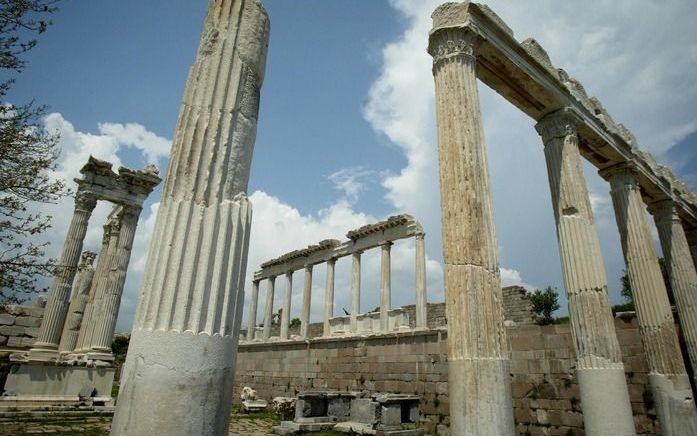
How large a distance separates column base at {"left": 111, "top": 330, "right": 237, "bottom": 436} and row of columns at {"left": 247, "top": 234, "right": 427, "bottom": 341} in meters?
12.0

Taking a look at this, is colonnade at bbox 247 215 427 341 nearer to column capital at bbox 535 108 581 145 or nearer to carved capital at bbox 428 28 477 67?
column capital at bbox 535 108 581 145

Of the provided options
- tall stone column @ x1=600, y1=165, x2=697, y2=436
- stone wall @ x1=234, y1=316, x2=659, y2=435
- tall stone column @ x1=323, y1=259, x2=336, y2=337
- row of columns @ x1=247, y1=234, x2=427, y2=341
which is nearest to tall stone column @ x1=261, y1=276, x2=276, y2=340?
row of columns @ x1=247, y1=234, x2=427, y2=341

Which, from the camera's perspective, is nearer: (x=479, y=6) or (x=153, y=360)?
(x=153, y=360)

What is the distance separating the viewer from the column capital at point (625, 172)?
10.8 meters

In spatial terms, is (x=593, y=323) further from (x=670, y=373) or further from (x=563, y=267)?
(x=670, y=373)

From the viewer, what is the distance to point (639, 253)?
406 inches

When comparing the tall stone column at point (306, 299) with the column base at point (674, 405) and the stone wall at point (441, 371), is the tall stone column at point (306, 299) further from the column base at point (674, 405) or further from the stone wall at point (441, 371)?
the column base at point (674, 405)

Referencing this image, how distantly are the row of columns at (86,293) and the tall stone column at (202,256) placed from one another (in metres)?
12.1

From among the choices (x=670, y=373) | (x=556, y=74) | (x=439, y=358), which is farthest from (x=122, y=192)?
(x=670, y=373)

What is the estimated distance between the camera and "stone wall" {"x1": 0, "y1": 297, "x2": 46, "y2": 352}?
14.5 m

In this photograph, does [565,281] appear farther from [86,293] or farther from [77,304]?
[86,293]

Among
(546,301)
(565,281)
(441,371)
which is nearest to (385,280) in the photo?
(441,371)

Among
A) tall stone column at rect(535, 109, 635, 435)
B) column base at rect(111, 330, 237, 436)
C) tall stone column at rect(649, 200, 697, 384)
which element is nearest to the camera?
column base at rect(111, 330, 237, 436)

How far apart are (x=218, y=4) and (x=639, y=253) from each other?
36.9 ft
